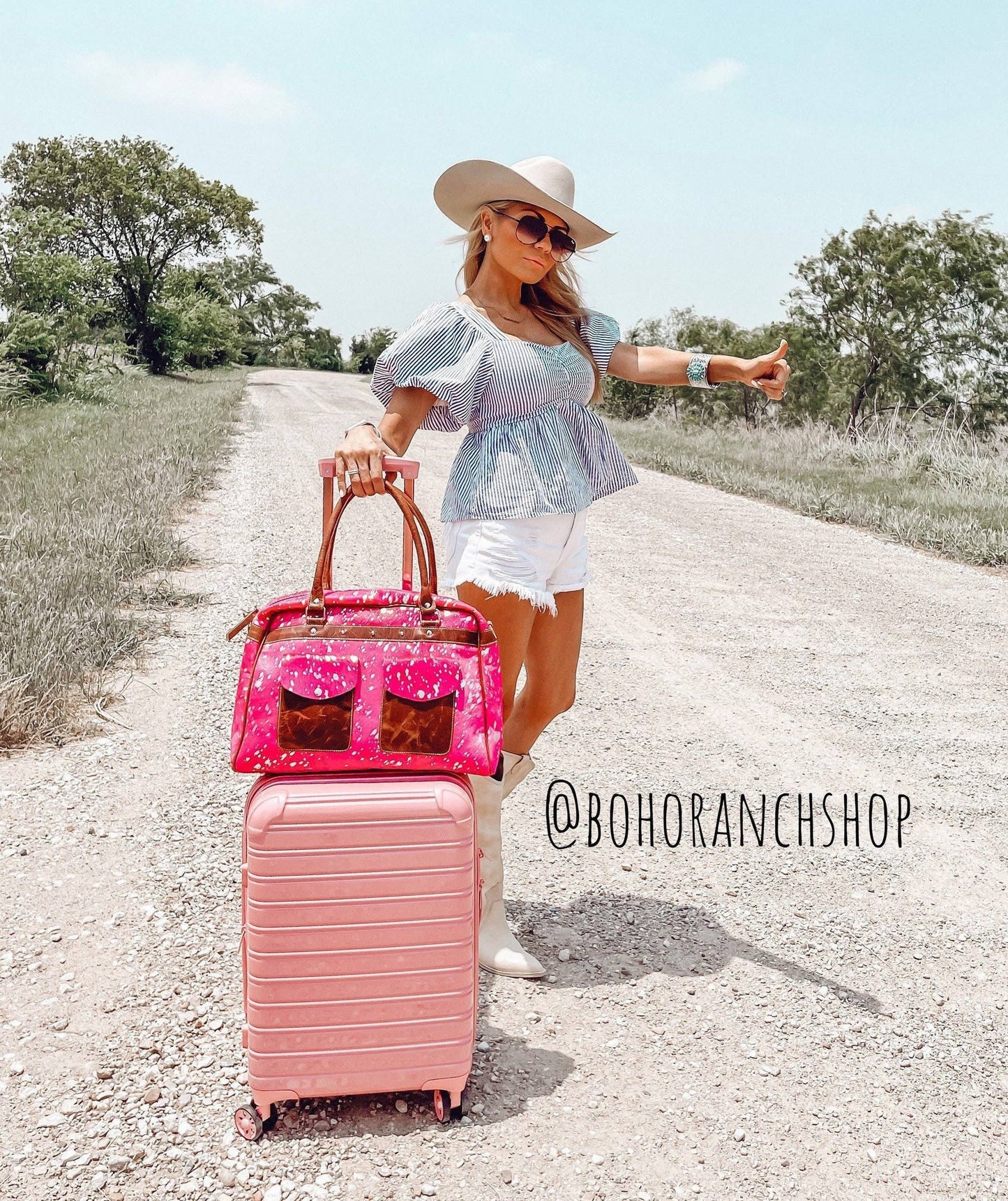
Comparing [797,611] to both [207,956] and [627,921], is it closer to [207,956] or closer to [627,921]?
[627,921]

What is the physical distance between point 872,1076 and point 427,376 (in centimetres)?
187

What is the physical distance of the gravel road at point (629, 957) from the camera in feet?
6.86

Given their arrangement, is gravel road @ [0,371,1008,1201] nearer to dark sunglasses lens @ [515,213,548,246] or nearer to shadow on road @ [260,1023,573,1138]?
shadow on road @ [260,1023,573,1138]

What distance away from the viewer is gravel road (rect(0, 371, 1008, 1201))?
2092mm

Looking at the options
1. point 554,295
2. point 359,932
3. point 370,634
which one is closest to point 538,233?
point 554,295

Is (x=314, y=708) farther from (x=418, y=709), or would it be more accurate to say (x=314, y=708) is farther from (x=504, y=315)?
(x=504, y=315)

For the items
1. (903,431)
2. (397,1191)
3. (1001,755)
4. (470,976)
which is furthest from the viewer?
(903,431)

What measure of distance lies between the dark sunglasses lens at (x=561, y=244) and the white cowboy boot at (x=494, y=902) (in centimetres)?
131

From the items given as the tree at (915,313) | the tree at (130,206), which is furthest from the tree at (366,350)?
the tree at (915,313)

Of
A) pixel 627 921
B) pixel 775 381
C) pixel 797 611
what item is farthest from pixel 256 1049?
pixel 797 611

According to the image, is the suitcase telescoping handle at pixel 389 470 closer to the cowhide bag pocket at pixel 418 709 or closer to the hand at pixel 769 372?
the cowhide bag pocket at pixel 418 709

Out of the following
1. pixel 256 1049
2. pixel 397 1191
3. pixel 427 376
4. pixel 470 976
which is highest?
pixel 427 376

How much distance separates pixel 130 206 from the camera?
132 feet

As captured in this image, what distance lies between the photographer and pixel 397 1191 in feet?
6.53
